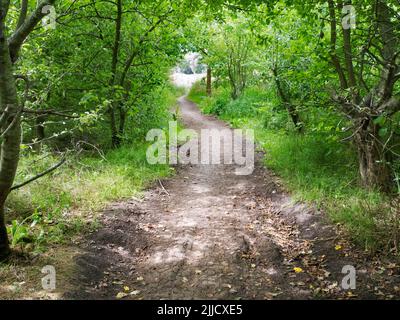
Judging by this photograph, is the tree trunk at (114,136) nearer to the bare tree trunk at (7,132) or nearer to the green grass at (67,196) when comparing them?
the green grass at (67,196)

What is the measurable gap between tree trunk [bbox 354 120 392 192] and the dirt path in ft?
3.54

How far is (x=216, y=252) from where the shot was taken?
4.68 m

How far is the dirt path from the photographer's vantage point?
3871 millimetres

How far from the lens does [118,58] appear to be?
9172mm

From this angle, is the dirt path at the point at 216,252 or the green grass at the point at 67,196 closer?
the dirt path at the point at 216,252

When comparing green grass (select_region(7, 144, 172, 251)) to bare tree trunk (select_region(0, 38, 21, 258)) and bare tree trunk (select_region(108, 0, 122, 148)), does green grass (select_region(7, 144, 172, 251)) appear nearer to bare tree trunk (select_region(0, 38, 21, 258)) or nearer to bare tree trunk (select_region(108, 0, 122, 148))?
bare tree trunk (select_region(0, 38, 21, 258))

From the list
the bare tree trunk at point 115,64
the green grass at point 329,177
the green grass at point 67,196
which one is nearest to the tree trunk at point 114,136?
the bare tree trunk at point 115,64

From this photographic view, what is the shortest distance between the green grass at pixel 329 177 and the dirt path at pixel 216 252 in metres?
0.28

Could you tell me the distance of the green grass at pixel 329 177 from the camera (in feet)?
14.8

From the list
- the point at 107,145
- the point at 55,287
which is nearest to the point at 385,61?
the point at 55,287

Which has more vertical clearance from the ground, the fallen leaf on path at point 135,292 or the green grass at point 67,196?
the green grass at point 67,196

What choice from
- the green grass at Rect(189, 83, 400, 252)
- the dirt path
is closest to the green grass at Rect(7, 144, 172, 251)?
the dirt path

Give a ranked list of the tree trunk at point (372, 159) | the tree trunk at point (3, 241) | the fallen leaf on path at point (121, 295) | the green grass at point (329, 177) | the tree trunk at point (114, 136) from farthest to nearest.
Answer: the tree trunk at point (114, 136)
the tree trunk at point (372, 159)
the green grass at point (329, 177)
the tree trunk at point (3, 241)
the fallen leaf on path at point (121, 295)

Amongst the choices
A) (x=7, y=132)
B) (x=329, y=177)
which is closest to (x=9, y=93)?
(x=7, y=132)
